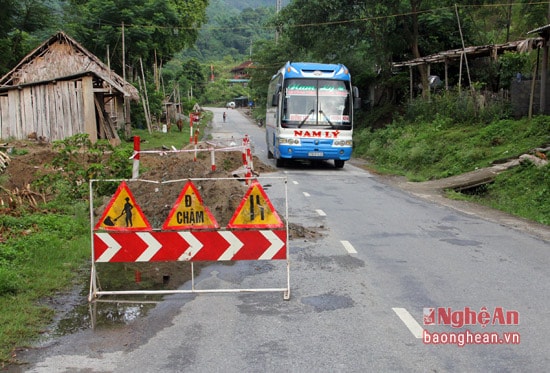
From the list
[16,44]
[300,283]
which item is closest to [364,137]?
[16,44]

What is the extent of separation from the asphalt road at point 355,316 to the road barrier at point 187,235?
501 mm

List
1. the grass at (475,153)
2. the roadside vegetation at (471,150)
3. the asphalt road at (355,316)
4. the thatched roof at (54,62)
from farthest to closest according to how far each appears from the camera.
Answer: the thatched roof at (54,62)
the roadside vegetation at (471,150)
the grass at (475,153)
the asphalt road at (355,316)

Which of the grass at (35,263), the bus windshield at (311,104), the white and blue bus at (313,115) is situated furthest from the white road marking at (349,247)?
the bus windshield at (311,104)

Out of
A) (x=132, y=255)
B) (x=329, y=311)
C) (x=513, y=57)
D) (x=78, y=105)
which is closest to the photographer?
(x=329, y=311)

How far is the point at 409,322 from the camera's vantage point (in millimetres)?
5586

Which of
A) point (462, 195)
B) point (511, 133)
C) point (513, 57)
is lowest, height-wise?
point (462, 195)

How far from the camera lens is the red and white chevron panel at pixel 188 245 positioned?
21.0 feet

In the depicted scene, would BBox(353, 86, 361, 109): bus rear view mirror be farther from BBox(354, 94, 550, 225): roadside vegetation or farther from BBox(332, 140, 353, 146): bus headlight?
BBox(354, 94, 550, 225): roadside vegetation

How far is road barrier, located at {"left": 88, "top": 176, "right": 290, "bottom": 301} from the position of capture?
21.0 ft

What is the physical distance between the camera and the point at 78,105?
22.5 m

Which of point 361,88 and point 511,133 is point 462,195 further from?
point 361,88

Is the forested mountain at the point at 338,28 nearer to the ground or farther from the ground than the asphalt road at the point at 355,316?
farther from the ground

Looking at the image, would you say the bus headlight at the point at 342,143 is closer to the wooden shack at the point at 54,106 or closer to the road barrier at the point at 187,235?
the wooden shack at the point at 54,106

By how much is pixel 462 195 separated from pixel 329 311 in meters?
10.8
